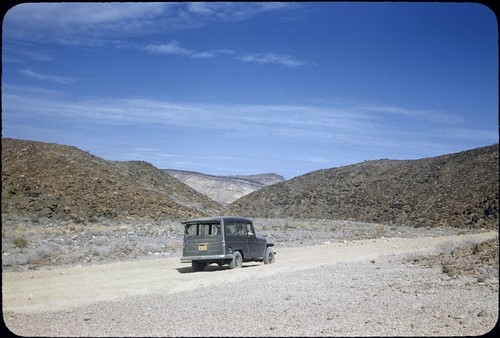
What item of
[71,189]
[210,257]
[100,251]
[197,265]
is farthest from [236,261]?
[71,189]

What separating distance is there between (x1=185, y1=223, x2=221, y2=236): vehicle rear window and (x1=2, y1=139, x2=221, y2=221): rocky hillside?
109 ft

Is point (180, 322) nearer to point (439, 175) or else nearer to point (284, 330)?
point (284, 330)

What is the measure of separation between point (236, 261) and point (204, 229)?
5.39ft

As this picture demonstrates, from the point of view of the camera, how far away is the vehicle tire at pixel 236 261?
18.2 meters

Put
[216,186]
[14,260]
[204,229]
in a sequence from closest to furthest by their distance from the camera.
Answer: [204,229] < [14,260] < [216,186]

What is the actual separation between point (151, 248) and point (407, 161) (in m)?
85.5

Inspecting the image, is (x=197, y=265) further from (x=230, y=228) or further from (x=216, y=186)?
(x=216, y=186)

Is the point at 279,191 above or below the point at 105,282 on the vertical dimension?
above

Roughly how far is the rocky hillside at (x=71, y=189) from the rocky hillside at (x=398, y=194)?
25500 mm

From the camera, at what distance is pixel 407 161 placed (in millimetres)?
104188

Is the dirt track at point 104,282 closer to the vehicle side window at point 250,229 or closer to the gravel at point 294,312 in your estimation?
the gravel at point 294,312

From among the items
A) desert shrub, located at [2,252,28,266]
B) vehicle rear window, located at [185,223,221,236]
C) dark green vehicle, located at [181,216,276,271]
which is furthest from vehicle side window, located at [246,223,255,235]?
desert shrub, located at [2,252,28,266]

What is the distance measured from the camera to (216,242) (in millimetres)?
17922

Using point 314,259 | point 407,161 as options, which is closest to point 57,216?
point 314,259
